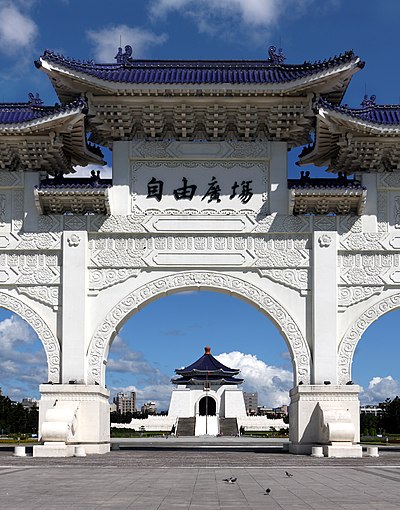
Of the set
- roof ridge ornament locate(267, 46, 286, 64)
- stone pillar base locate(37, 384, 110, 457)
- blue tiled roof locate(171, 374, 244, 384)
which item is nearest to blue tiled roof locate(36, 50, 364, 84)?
roof ridge ornament locate(267, 46, 286, 64)

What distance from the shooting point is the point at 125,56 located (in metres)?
16.2

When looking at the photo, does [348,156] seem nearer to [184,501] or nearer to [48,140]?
[48,140]

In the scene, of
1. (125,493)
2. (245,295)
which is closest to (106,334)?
(245,295)

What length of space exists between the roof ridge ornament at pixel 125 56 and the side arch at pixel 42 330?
4.74 m

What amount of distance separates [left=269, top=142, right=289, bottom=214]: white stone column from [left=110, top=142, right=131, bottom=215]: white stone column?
2480mm

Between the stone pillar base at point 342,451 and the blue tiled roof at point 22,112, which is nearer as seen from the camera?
the stone pillar base at point 342,451

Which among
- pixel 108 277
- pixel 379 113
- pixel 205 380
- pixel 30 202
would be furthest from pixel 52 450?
pixel 205 380

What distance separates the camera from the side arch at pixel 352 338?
48.9 feet

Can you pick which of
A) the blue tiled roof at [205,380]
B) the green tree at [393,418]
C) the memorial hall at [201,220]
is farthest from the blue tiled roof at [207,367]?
the memorial hall at [201,220]

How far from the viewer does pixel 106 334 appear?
14.9 m

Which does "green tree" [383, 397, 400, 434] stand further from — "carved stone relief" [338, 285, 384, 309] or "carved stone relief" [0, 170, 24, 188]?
"carved stone relief" [0, 170, 24, 188]

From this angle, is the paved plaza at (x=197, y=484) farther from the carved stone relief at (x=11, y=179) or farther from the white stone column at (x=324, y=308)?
the carved stone relief at (x=11, y=179)

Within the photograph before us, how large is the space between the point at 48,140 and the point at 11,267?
89.1 inches

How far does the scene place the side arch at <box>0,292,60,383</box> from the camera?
14883 millimetres
